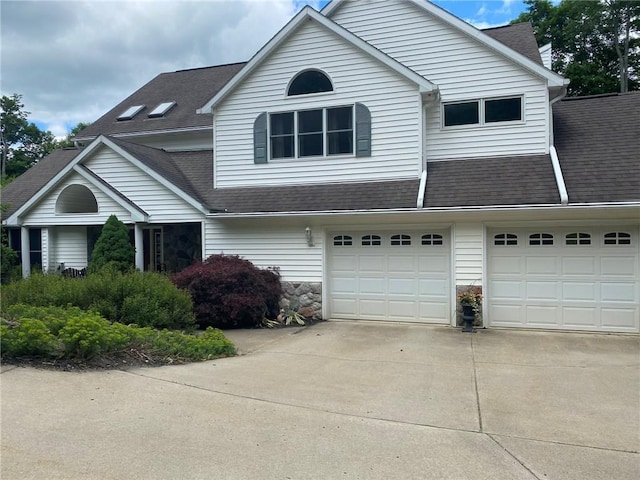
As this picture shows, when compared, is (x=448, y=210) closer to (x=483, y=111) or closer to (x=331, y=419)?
(x=483, y=111)

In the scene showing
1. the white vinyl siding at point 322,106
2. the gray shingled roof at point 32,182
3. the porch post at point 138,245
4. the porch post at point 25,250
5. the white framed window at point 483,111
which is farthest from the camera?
the gray shingled roof at point 32,182

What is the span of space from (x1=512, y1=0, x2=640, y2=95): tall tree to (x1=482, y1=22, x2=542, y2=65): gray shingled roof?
13506 millimetres

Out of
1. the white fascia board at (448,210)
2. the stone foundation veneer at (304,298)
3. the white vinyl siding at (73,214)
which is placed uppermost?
the white vinyl siding at (73,214)

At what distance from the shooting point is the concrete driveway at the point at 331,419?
372 cm

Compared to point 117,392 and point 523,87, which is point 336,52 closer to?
point 523,87

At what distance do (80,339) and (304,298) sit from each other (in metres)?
6.31

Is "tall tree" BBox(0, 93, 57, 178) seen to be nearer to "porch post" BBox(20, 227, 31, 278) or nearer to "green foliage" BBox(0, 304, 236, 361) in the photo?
"porch post" BBox(20, 227, 31, 278)

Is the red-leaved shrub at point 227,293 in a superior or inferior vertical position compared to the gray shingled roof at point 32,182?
inferior

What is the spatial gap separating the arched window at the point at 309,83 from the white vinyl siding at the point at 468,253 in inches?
196

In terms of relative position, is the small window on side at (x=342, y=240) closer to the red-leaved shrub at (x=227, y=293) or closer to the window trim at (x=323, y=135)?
the red-leaved shrub at (x=227, y=293)

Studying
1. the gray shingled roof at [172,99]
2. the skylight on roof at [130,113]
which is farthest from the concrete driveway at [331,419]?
the skylight on roof at [130,113]

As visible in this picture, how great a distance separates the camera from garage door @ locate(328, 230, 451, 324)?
10.9 metres

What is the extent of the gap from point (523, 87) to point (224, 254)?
848cm

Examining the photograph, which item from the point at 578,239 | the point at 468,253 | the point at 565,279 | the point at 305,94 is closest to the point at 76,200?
the point at 305,94
